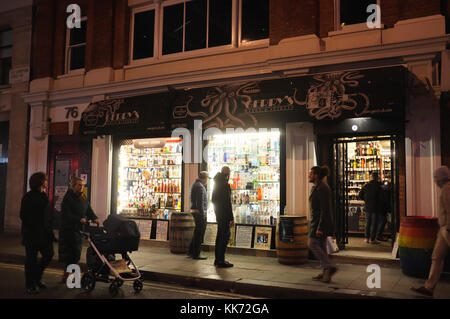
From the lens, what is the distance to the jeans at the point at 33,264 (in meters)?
6.64

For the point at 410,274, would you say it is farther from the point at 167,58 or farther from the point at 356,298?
the point at 167,58

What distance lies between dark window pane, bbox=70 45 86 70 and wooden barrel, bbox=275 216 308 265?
931 centimetres

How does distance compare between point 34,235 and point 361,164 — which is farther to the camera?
point 361,164

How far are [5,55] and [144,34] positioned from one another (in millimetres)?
6504

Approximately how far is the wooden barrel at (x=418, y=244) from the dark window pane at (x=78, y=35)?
38.7ft

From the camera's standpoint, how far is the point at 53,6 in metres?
14.1

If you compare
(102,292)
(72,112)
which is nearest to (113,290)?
(102,292)

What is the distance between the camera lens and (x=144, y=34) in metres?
12.7

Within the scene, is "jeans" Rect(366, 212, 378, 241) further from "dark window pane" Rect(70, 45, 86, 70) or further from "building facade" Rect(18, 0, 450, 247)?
"dark window pane" Rect(70, 45, 86, 70)

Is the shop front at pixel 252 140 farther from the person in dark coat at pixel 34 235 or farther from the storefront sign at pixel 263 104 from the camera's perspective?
the person in dark coat at pixel 34 235

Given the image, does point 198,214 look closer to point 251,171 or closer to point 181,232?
point 181,232

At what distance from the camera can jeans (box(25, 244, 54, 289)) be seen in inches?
261

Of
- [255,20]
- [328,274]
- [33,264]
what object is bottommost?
[328,274]

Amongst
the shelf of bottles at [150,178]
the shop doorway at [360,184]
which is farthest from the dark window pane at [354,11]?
the shelf of bottles at [150,178]
